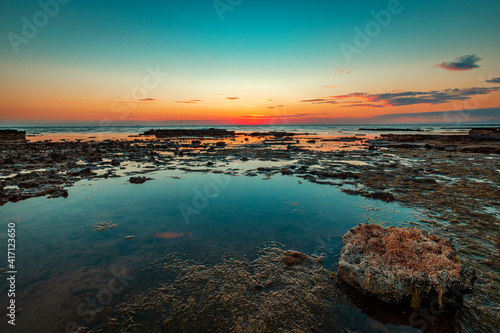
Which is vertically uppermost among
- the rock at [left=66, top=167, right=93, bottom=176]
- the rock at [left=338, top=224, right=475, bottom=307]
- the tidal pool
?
the rock at [left=338, top=224, right=475, bottom=307]

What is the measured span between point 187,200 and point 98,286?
692cm

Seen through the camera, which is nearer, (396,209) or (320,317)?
(320,317)

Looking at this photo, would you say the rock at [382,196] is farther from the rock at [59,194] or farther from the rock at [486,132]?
the rock at [486,132]

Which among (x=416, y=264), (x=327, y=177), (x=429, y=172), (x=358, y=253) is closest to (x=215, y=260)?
(x=358, y=253)

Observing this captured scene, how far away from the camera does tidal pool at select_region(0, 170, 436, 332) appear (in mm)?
5199

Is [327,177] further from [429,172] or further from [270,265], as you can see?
[270,265]

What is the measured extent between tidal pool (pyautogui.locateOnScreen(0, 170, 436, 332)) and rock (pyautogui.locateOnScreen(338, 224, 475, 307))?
58 centimetres

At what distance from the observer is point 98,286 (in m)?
5.71

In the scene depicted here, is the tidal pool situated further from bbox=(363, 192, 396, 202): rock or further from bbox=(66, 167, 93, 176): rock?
bbox=(66, 167, 93, 176): rock

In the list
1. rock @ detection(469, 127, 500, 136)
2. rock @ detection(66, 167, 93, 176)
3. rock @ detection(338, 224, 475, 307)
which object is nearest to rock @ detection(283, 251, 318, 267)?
rock @ detection(338, 224, 475, 307)

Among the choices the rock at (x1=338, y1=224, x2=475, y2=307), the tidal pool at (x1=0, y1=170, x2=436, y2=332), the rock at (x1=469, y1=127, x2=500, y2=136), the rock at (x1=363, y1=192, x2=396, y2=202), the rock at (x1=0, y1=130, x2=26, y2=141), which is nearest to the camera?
the rock at (x1=338, y1=224, x2=475, y2=307)

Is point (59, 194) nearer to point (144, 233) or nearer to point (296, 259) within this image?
point (144, 233)

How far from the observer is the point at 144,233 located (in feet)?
28.2

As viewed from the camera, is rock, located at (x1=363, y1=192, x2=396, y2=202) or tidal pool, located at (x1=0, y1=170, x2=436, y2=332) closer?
tidal pool, located at (x1=0, y1=170, x2=436, y2=332)
